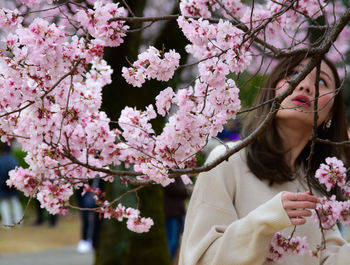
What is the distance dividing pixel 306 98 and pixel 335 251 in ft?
2.31

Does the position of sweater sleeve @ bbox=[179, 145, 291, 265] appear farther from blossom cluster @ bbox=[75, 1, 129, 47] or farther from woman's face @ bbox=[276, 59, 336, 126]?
blossom cluster @ bbox=[75, 1, 129, 47]

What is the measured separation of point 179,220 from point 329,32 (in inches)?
178

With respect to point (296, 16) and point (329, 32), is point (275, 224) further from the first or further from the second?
point (296, 16)

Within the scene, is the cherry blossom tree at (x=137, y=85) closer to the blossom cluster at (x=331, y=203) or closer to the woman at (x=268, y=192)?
the blossom cluster at (x=331, y=203)

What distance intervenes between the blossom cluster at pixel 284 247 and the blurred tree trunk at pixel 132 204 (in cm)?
265

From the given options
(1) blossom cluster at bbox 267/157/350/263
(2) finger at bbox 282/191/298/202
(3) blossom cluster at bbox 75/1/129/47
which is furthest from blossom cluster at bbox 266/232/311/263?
(3) blossom cluster at bbox 75/1/129/47

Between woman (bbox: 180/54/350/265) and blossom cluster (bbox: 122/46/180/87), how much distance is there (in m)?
0.42

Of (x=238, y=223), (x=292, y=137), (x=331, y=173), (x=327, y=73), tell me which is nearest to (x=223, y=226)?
(x=238, y=223)

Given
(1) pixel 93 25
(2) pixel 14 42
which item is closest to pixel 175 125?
(1) pixel 93 25

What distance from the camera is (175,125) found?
2.12 m

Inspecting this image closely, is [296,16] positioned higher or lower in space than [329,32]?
higher

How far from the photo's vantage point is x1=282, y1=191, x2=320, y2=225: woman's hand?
7.15ft

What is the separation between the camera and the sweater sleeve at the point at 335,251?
2.55m

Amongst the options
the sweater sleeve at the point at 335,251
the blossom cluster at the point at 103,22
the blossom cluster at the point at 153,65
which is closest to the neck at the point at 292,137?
the sweater sleeve at the point at 335,251
